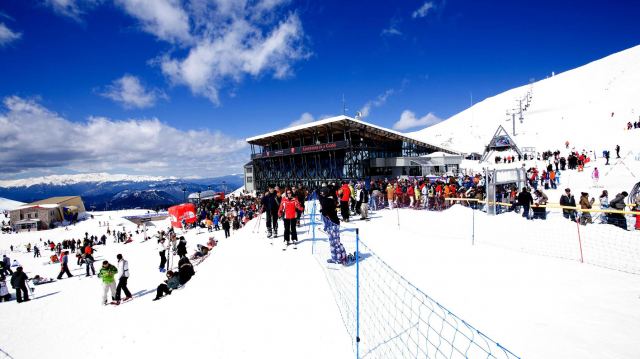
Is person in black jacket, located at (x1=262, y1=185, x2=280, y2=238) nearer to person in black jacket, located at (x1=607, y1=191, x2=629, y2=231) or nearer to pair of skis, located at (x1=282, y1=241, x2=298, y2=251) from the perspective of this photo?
pair of skis, located at (x1=282, y1=241, x2=298, y2=251)

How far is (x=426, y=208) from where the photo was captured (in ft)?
48.2

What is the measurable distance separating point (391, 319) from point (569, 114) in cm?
7171

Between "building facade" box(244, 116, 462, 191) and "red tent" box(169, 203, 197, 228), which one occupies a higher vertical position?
"building facade" box(244, 116, 462, 191)

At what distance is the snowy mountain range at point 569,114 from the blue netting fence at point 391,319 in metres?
34.8

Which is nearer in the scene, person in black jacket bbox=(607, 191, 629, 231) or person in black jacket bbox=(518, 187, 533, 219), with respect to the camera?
person in black jacket bbox=(607, 191, 629, 231)

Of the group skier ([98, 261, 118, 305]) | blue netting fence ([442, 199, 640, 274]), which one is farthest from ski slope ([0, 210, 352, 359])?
blue netting fence ([442, 199, 640, 274])

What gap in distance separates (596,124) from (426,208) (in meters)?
46.3

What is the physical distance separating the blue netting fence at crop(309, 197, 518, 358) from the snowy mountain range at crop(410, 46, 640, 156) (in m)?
34.8

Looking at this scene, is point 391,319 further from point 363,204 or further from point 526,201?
point 526,201

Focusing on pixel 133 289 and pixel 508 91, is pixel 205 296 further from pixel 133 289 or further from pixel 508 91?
pixel 508 91

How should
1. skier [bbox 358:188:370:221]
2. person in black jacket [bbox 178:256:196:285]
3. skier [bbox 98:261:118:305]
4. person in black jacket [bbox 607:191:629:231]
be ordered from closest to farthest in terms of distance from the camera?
person in black jacket [bbox 607:191:629:231]
person in black jacket [bbox 178:256:196:285]
skier [bbox 98:261:118:305]
skier [bbox 358:188:370:221]

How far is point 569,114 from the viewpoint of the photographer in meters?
56.1

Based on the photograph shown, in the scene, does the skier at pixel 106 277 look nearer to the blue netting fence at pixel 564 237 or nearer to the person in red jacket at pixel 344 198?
the person in red jacket at pixel 344 198

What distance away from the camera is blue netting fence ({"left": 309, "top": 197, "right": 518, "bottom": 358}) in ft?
12.3
